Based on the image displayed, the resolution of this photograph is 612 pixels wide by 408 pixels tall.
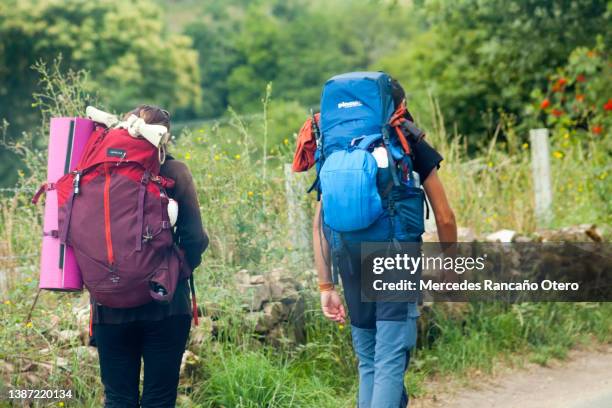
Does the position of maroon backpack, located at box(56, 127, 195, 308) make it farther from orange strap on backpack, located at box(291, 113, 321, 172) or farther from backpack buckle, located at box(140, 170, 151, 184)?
orange strap on backpack, located at box(291, 113, 321, 172)

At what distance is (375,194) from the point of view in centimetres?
399

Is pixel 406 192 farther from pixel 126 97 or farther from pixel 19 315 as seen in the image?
pixel 126 97

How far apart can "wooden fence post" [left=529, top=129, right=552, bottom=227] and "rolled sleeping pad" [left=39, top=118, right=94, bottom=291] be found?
215 inches

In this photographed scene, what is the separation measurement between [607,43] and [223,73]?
5900cm

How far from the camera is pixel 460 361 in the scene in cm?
649

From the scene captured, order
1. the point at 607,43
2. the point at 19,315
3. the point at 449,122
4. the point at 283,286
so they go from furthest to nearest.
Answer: the point at 449,122, the point at 607,43, the point at 283,286, the point at 19,315

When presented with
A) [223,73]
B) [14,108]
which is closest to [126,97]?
[14,108]

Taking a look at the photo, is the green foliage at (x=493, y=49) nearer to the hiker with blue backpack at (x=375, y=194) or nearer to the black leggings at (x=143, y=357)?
the hiker with blue backpack at (x=375, y=194)

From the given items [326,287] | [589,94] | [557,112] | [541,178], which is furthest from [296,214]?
[557,112]

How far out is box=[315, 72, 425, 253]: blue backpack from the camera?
3996mm

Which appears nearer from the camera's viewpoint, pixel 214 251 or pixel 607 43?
pixel 214 251

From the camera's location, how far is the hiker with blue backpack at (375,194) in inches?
158

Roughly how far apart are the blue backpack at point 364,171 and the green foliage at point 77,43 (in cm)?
3230

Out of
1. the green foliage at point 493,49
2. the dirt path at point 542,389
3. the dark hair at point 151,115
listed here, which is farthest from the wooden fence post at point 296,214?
A: the green foliage at point 493,49
